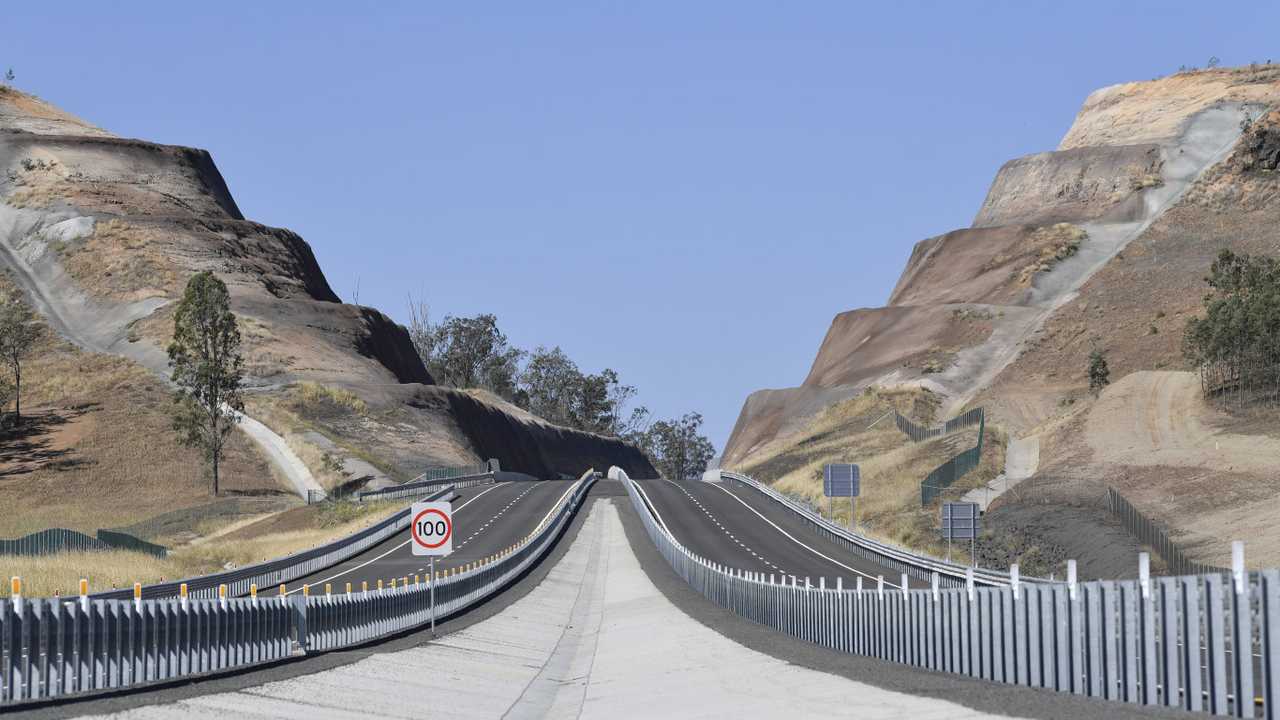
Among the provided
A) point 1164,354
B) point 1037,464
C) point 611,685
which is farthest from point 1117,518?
point 1164,354

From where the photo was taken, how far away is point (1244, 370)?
9394 cm

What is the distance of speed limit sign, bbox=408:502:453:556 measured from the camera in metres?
37.1

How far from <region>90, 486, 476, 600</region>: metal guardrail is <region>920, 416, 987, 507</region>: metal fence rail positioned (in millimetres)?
30066

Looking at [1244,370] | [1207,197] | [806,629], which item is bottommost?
[806,629]

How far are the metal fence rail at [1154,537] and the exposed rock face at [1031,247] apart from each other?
2700 inches

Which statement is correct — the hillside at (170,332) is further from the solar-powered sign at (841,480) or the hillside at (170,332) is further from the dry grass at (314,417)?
the solar-powered sign at (841,480)

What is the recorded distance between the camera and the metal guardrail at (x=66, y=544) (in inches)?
2511

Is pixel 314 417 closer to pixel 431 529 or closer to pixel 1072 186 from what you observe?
pixel 1072 186

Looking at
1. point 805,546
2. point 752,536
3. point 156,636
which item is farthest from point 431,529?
point 752,536

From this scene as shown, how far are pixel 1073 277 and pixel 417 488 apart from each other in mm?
79271

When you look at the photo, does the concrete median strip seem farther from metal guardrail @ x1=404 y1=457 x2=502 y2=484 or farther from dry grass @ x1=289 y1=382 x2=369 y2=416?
dry grass @ x1=289 y1=382 x2=369 y2=416

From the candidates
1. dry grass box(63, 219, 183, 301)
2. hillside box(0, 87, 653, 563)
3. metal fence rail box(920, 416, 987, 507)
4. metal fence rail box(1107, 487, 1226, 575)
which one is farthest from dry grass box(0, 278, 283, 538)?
metal fence rail box(1107, 487, 1226, 575)

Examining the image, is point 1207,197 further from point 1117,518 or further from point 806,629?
point 806,629

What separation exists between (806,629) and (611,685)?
1190cm
